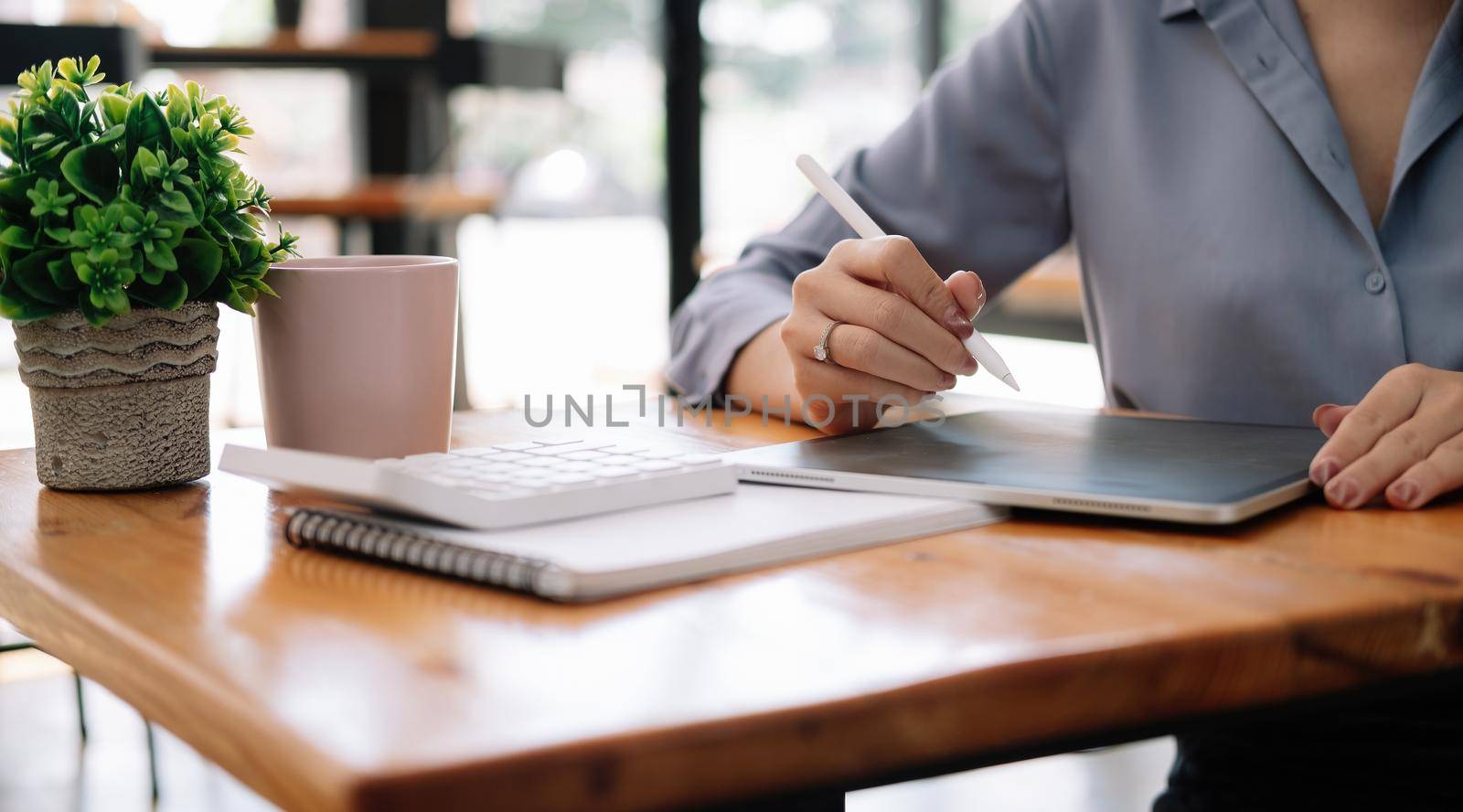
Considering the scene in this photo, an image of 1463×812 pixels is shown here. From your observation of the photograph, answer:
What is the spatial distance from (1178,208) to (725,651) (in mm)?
777

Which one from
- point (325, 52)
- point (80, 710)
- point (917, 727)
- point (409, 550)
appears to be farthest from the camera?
point (325, 52)

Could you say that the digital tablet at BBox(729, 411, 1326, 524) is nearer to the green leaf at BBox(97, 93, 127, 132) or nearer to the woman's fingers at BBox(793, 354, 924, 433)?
the woman's fingers at BBox(793, 354, 924, 433)

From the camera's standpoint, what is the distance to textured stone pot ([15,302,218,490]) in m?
0.67

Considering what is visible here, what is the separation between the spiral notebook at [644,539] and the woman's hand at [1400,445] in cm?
16

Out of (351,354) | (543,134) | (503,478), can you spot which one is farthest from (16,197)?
(543,134)

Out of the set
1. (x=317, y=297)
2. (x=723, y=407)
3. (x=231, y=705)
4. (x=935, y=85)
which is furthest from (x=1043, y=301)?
(x=231, y=705)

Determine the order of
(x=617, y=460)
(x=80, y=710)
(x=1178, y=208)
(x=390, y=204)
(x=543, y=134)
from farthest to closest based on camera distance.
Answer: (x=543, y=134) → (x=390, y=204) → (x=80, y=710) → (x=1178, y=208) → (x=617, y=460)

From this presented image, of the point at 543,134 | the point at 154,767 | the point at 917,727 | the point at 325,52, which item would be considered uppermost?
the point at 325,52

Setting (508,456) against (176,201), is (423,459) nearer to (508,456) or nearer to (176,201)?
(508,456)

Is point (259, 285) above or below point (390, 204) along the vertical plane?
below

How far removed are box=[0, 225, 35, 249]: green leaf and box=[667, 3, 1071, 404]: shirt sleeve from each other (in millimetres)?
576

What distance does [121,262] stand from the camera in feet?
2.11

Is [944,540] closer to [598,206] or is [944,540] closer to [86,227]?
[86,227]

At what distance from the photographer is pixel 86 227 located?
0.64m
